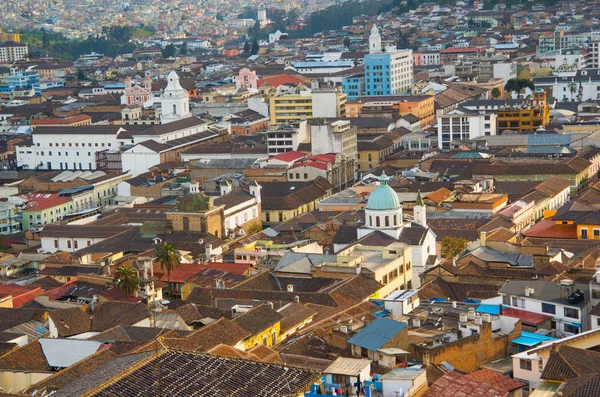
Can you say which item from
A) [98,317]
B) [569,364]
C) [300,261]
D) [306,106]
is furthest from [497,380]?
[306,106]

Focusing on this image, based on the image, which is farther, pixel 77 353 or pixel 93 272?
pixel 93 272

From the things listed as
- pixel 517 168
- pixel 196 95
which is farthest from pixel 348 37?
pixel 517 168

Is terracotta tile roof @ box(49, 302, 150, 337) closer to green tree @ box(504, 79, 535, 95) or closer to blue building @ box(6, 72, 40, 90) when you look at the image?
green tree @ box(504, 79, 535, 95)

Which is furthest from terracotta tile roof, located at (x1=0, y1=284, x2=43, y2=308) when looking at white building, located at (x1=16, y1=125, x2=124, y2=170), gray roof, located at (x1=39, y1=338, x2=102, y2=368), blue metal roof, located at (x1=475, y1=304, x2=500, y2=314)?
white building, located at (x1=16, y1=125, x2=124, y2=170)

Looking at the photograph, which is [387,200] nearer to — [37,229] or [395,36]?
[37,229]

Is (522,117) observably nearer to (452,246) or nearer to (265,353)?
(452,246)

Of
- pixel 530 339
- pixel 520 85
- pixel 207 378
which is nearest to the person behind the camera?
pixel 207 378
